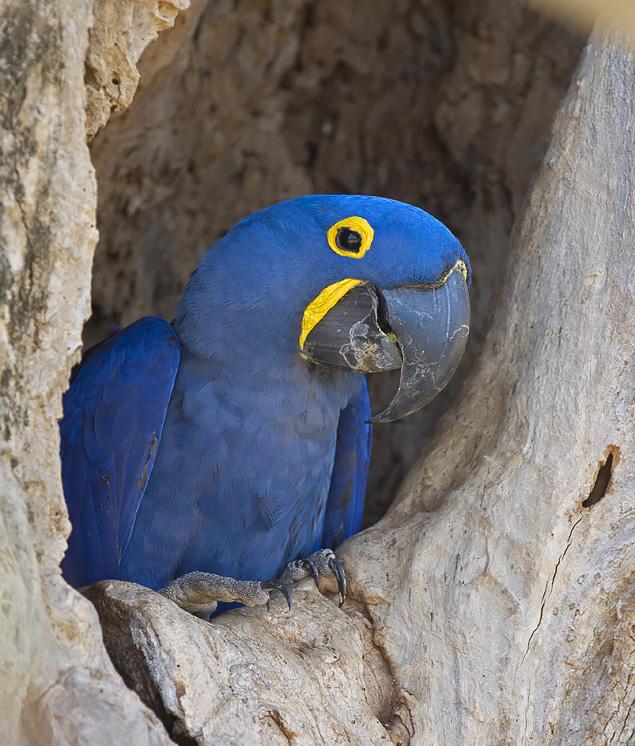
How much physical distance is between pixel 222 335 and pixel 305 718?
1049 millimetres

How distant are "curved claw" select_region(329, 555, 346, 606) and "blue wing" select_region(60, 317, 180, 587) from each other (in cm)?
55

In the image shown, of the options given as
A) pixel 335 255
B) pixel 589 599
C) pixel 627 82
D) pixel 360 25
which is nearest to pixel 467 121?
pixel 360 25

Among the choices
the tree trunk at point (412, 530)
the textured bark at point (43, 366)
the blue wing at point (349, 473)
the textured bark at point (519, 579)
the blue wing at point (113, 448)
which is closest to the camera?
the textured bark at point (43, 366)

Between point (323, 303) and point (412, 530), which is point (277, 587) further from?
point (323, 303)

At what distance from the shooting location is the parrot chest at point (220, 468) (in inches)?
110

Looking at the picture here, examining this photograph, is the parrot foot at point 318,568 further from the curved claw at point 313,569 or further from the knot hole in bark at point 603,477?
the knot hole in bark at point 603,477

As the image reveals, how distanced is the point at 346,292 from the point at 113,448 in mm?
776

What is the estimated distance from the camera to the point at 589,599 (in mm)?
2451

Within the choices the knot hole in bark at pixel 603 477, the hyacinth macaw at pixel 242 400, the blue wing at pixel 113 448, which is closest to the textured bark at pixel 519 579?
the knot hole in bark at pixel 603 477

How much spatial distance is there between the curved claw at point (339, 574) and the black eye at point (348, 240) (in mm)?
839

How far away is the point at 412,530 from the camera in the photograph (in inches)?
105

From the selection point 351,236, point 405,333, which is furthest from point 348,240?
point 405,333

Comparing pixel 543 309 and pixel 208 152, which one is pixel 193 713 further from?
pixel 208 152

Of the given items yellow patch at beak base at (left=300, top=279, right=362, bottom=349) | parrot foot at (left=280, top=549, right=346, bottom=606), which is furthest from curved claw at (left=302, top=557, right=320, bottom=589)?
yellow patch at beak base at (left=300, top=279, right=362, bottom=349)
